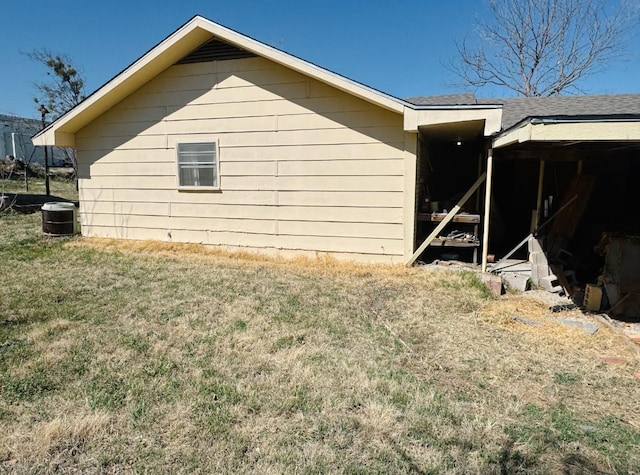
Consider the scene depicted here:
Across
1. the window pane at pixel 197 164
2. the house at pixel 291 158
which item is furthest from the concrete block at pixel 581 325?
the window pane at pixel 197 164

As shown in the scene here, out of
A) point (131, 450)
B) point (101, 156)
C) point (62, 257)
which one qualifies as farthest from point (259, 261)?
point (131, 450)

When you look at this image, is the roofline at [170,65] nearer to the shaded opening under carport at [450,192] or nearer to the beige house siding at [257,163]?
the beige house siding at [257,163]

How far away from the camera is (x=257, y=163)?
7.69 meters

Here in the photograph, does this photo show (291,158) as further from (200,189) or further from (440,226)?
(440,226)

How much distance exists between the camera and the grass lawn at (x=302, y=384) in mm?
2348

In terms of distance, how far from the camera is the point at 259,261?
751cm

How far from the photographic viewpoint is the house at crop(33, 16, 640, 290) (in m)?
6.80

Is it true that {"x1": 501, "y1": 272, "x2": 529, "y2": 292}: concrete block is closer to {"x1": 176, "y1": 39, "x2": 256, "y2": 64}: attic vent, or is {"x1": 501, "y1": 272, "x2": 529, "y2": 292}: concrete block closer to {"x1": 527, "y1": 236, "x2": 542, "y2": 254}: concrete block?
{"x1": 527, "y1": 236, "x2": 542, "y2": 254}: concrete block

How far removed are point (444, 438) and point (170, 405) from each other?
1849 millimetres

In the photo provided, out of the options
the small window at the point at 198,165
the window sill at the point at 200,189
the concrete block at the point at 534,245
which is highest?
the small window at the point at 198,165

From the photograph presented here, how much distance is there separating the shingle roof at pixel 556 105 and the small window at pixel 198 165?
13.6 feet

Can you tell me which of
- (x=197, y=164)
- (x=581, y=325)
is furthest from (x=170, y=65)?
(x=581, y=325)

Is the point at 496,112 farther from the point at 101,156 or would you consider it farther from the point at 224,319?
the point at 101,156

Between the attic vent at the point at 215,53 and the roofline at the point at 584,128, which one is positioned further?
the attic vent at the point at 215,53
